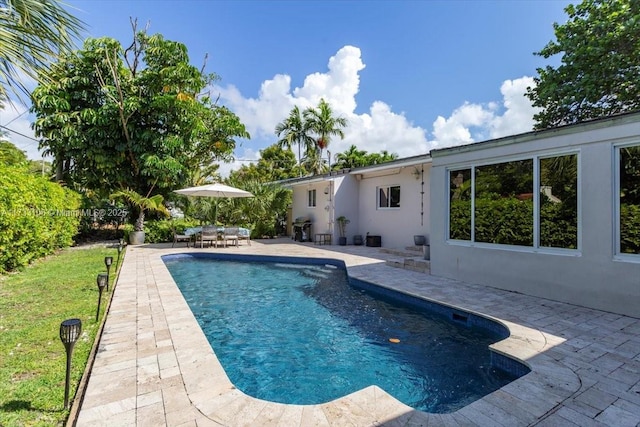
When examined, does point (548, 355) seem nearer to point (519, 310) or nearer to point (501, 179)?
point (519, 310)

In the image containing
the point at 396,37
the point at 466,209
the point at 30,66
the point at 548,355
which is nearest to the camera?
the point at 30,66

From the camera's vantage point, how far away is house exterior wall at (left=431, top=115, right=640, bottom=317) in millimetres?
5316

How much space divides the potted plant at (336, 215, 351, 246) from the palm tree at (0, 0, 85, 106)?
13.7m

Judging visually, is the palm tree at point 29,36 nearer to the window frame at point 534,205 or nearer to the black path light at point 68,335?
the black path light at point 68,335

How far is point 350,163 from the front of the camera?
31.2 metres

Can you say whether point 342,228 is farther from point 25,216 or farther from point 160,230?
point 25,216

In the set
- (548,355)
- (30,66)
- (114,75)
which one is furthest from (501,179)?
(114,75)

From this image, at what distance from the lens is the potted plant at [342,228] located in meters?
15.9

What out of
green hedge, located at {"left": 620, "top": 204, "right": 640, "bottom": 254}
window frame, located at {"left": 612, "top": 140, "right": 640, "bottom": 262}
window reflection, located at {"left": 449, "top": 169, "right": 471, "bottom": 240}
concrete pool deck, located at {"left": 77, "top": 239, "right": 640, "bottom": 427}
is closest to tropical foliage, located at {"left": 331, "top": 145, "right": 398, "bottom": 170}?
window reflection, located at {"left": 449, "top": 169, "right": 471, "bottom": 240}

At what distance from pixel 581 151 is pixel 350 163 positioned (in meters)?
25.7

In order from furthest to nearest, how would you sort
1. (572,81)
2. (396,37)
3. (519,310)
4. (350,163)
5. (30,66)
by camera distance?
(350,163), (572,81), (396,37), (519,310), (30,66)

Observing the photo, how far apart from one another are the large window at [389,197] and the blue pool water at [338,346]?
6.93 meters

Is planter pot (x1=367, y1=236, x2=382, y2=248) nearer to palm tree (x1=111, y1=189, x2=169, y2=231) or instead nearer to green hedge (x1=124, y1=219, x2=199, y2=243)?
green hedge (x1=124, y1=219, x2=199, y2=243)

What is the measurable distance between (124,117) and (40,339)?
14.0m
